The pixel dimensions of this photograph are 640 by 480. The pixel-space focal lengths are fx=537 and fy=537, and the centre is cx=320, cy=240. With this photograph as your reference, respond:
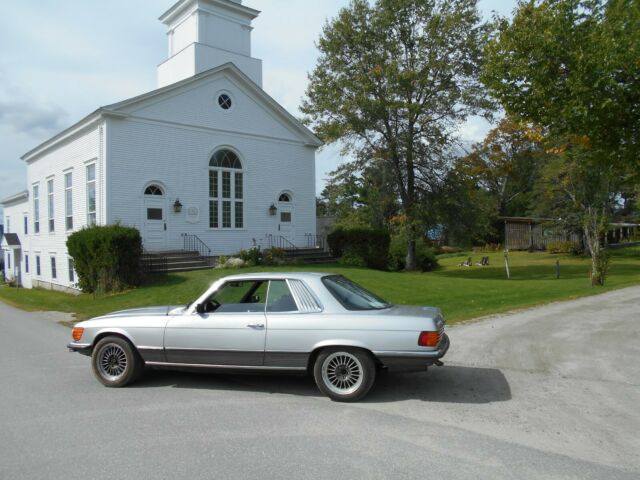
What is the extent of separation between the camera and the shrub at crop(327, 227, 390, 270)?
24.4 metres

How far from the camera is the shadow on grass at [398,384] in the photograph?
20.8ft

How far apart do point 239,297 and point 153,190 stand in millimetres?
16159

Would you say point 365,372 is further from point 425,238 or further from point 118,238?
point 425,238

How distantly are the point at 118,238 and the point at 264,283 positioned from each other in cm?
1236

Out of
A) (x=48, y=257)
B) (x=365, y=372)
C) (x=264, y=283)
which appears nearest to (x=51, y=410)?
(x=264, y=283)

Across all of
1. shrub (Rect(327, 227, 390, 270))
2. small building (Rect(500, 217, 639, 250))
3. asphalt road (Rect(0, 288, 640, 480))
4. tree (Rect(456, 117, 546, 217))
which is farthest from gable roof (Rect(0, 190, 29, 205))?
tree (Rect(456, 117, 546, 217))

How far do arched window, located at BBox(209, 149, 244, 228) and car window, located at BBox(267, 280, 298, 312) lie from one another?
17.2 metres

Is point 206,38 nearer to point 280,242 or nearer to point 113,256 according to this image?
point 280,242

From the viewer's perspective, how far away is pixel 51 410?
5.81m

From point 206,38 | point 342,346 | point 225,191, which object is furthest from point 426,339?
point 206,38

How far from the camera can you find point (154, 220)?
21.4 metres

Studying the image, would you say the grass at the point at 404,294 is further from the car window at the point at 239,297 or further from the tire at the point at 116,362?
the tire at the point at 116,362

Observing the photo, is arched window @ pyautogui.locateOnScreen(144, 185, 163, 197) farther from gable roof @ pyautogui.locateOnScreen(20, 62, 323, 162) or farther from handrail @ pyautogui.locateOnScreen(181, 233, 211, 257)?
gable roof @ pyautogui.locateOnScreen(20, 62, 323, 162)

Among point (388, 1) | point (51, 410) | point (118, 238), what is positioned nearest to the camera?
point (51, 410)
